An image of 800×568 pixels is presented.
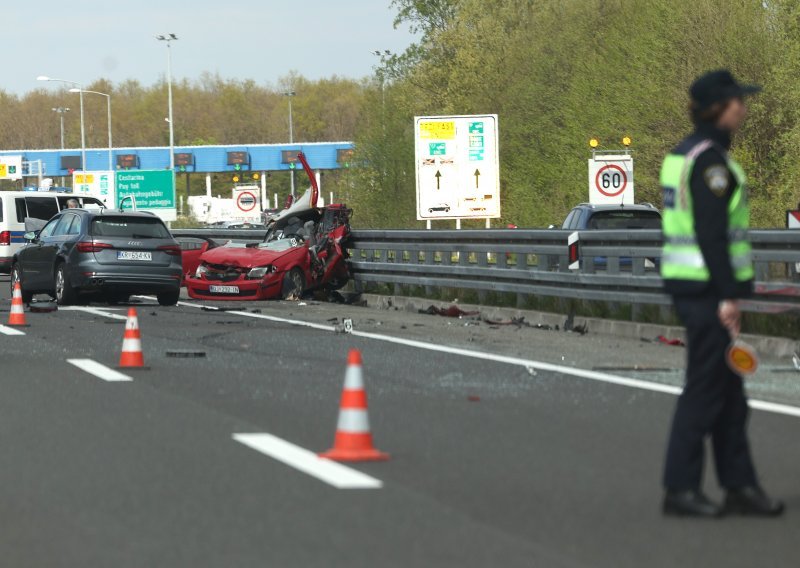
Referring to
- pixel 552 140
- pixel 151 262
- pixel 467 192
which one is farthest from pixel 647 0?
pixel 151 262

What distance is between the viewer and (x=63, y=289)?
24.9 m

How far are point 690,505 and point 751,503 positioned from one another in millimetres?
270

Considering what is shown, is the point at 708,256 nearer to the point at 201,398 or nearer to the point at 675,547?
the point at 675,547

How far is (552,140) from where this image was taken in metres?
52.5

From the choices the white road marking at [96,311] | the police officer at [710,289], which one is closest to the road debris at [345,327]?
the white road marking at [96,311]

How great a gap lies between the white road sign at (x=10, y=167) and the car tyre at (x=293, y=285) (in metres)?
95.9

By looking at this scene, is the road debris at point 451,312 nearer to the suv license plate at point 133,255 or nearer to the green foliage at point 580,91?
the suv license plate at point 133,255

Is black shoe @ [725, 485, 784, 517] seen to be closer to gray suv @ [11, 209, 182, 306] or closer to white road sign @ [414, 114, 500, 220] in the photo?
gray suv @ [11, 209, 182, 306]

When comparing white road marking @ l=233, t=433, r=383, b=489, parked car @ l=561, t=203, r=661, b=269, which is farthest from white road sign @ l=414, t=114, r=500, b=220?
white road marking @ l=233, t=433, r=383, b=489

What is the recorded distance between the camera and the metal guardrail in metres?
15.2

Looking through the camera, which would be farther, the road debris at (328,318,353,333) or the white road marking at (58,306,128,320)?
the white road marking at (58,306,128,320)

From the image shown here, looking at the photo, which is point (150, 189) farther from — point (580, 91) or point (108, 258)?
point (108, 258)

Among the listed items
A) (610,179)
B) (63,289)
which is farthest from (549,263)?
(610,179)

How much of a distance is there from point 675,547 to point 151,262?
1934 cm
